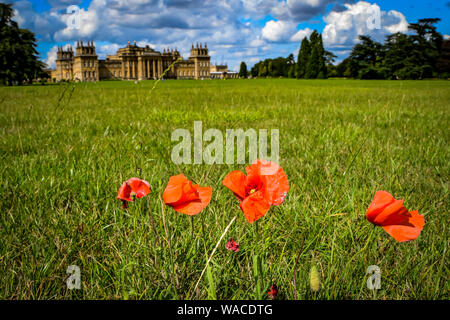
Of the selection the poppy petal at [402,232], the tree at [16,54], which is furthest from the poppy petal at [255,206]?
the tree at [16,54]

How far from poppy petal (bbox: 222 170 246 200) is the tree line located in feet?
32.0

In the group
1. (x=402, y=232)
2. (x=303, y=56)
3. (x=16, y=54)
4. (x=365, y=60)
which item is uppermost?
(x=303, y=56)

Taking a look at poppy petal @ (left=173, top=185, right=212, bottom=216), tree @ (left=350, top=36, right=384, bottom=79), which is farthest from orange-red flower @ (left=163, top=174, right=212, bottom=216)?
tree @ (left=350, top=36, right=384, bottom=79)

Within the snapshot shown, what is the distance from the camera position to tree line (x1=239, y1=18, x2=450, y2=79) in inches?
767

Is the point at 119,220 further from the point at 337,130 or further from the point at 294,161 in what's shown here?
the point at 337,130

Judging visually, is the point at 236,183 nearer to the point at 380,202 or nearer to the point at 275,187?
the point at 275,187

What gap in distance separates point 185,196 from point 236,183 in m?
→ 0.12

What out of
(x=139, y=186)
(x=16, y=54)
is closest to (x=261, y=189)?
(x=139, y=186)

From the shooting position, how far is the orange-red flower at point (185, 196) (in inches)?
24.4

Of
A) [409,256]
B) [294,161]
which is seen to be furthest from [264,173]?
[294,161]

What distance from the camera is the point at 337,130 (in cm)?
343

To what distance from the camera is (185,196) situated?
636 millimetres

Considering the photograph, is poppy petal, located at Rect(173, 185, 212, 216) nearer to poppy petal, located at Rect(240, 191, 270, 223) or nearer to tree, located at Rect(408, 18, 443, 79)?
poppy petal, located at Rect(240, 191, 270, 223)

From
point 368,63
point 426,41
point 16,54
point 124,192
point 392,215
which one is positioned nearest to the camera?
point 392,215
